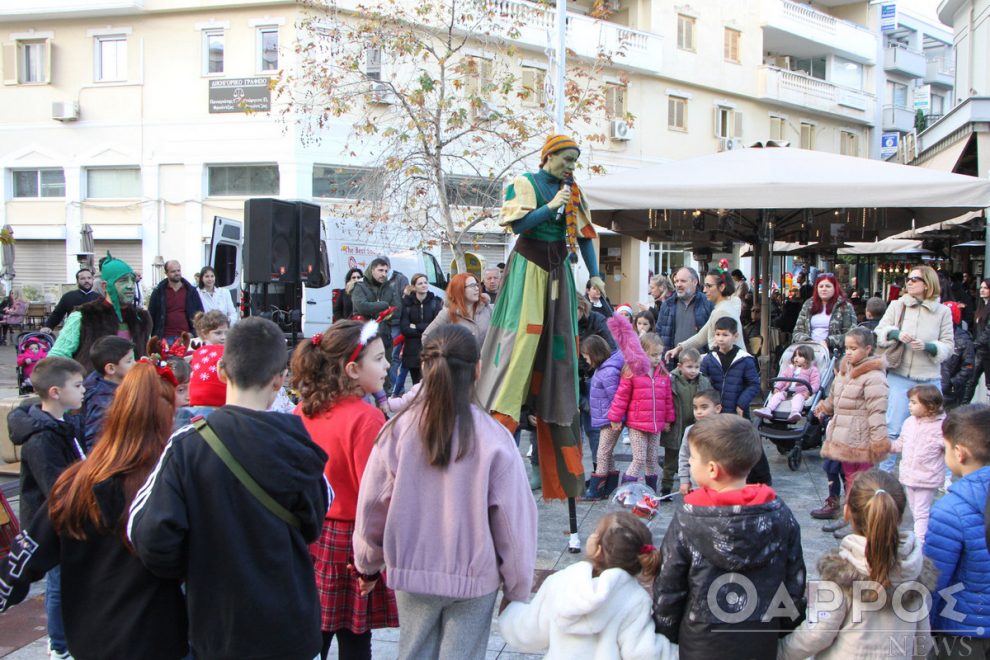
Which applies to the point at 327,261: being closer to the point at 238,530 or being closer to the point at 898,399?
the point at 898,399

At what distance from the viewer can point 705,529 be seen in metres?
2.84

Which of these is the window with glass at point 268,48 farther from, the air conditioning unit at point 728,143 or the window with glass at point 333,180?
the air conditioning unit at point 728,143

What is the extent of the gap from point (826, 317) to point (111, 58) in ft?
72.1

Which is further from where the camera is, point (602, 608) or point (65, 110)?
point (65, 110)

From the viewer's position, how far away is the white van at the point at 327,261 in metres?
15.7

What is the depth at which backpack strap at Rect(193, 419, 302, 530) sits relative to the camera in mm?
2482

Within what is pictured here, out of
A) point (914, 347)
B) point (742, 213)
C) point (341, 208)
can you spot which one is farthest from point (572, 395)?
point (341, 208)

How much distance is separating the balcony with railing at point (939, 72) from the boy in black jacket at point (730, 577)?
45.4 meters

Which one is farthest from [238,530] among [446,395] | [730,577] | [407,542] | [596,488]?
[596,488]

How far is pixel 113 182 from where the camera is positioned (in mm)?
24203

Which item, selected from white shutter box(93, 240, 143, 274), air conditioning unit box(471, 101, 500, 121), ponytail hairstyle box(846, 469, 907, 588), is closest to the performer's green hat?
air conditioning unit box(471, 101, 500, 121)

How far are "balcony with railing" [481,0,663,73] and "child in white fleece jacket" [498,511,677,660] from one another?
68.2 feet

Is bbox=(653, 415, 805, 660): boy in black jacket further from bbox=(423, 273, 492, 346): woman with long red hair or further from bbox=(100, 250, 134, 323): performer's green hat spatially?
bbox=(100, 250, 134, 323): performer's green hat

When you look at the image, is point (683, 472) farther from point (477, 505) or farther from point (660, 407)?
point (477, 505)
